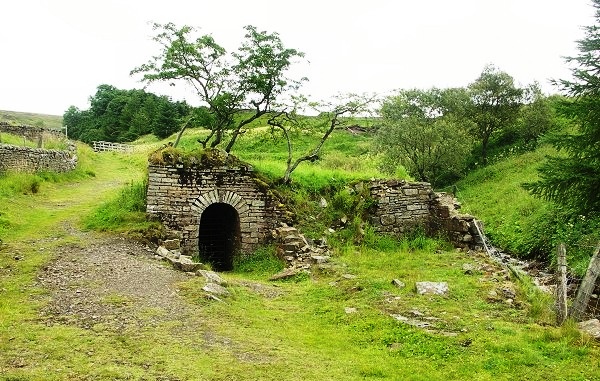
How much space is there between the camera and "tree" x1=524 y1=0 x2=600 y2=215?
1060 centimetres

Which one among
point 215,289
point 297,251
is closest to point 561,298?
point 215,289

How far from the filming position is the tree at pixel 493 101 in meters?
34.7

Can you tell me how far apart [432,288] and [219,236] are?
845cm

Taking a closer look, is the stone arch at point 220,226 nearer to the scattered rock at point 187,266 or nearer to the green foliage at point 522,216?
the scattered rock at point 187,266

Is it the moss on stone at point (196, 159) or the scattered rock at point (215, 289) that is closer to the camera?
the scattered rock at point (215, 289)

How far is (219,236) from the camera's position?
16.3 m

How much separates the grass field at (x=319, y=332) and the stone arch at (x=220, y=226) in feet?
7.91

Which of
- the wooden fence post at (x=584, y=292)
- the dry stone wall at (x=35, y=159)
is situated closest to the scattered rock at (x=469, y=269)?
the wooden fence post at (x=584, y=292)

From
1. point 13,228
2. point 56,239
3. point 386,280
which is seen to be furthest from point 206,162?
point 386,280

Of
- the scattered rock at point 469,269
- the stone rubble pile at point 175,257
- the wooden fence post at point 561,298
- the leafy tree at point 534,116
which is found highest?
the leafy tree at point 534,116

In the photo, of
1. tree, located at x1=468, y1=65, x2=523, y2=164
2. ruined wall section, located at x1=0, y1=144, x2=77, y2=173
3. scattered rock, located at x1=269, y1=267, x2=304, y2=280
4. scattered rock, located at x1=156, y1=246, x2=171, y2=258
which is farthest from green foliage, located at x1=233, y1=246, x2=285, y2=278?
tree, located at x1=468, y1=65, x2=523, y2=164

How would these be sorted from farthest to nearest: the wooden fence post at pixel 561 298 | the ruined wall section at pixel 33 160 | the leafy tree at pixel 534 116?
1. the leafy tree at pixel 534 116
2. the ruined wall section at pixel 33 160
3. the wooden fence post at pixel 561 298

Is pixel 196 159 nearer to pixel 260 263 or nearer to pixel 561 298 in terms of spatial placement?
pixel 260 263

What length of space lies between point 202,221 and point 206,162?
2.40 meters
